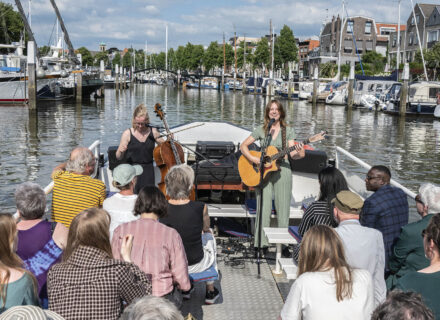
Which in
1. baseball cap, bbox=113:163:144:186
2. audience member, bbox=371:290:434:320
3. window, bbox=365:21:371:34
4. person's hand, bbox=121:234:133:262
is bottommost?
person's hand, bbox=121:234:133:262

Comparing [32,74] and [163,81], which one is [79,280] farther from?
[163,81]

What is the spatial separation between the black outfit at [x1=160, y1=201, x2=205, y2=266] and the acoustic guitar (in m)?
1.62

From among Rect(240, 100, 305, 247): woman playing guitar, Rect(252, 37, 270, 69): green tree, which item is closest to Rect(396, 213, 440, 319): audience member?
Rect(240, 100, 305, 247): woman playing guitar

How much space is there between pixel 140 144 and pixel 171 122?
80.9 feet

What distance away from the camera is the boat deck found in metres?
4.57

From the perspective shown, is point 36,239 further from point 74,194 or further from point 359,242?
point 359,242

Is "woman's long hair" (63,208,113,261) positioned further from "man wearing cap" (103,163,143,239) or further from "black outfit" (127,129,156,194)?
"black outfit" (127,129,156,194)

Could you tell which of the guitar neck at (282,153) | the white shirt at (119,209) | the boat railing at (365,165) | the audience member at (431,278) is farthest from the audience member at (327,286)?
the guitar neck at (282,153)

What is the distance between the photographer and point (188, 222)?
4086 millimetres

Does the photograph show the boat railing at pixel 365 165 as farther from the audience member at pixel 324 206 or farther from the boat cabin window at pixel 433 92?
the boat cabin window at pixel 433 92

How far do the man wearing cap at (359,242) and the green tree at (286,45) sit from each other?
246 feet

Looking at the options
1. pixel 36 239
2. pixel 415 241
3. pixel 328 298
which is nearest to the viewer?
pixel 328 298

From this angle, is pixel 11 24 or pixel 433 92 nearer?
pixel 433 92

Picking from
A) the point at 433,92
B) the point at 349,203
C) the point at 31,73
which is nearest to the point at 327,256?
the point at 349,203
